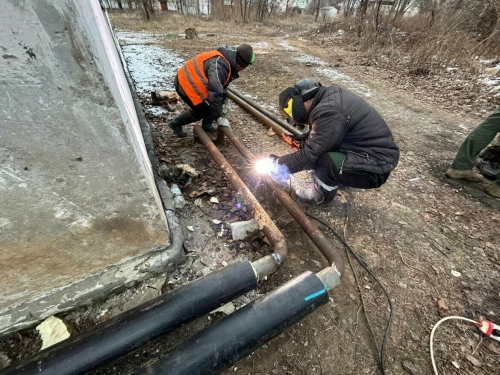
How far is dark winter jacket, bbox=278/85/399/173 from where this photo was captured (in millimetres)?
2125

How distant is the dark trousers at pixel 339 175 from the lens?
7.94 feet

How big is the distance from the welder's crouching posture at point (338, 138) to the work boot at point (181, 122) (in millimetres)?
1801

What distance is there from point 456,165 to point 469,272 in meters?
1.72

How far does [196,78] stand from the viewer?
3240 mm

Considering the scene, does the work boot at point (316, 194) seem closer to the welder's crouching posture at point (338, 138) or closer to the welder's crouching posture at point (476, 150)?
the welder's crouching posture at point (338, 138)

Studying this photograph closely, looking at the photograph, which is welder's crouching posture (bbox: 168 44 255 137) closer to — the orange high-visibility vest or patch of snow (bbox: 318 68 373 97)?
the orange high-visibility vest

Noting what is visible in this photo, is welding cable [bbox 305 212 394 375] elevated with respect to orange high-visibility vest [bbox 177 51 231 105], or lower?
lower

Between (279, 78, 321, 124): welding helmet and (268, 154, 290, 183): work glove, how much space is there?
530 mm

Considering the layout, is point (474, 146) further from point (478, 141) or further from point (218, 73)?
point (218, 73)

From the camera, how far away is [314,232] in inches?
84.0

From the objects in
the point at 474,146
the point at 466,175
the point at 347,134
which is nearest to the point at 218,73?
the point at 347,134

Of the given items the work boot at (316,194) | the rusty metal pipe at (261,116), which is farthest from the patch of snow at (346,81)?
the work boot at (316,194)

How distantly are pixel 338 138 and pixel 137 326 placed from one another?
2.03 m

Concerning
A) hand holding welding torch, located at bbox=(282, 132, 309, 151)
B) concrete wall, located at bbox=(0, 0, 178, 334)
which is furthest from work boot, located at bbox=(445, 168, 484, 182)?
concrete wall, located at bbox=(0, 0, 178, 334)
